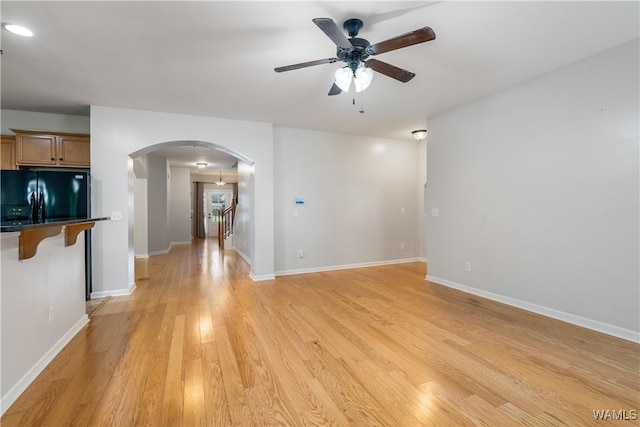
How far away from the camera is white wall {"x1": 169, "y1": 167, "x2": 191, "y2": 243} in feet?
31.6

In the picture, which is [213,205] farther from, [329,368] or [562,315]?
[562,315]

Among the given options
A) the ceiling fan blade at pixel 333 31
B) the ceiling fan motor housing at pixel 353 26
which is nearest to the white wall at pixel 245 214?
the ceiling fan motor housing at pixel 353 26

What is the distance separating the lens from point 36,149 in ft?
12.9

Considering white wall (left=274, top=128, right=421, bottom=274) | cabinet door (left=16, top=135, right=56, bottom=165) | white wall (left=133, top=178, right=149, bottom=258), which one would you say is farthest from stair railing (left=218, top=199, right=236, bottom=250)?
cabinet door (left=16, top=135, right=56, bottom=165)

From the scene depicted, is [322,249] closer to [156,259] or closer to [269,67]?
[269,67]

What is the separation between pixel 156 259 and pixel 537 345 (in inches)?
288

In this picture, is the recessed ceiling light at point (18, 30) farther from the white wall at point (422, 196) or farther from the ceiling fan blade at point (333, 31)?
the white wall at point (422, 196)

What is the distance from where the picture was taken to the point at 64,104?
12.9 feet

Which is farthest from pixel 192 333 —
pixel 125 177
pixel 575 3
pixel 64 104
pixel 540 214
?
pixel 575 3

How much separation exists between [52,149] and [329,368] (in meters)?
4.67

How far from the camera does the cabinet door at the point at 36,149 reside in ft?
12.8

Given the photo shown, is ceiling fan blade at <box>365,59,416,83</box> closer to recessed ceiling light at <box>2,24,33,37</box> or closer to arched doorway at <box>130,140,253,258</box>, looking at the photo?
recessed ceiling light at <box>2,24,33,37</box>

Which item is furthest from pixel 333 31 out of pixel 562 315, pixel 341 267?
pixel 341 267

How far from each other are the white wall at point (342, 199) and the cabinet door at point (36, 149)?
3154mm
